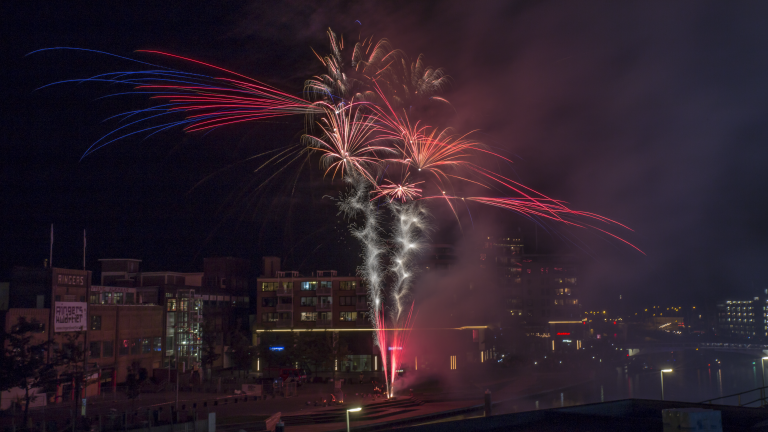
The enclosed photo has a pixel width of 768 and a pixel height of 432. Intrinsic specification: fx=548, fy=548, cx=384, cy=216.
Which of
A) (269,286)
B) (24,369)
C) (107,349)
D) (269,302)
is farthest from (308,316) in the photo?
(24,369)

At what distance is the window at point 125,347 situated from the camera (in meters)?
39.8

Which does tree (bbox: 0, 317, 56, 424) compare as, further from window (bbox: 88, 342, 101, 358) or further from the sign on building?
window (bbox: 88, 342, 101, 358)

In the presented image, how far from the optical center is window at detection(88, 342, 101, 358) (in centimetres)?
3633

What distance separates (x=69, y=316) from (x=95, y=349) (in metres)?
4.79

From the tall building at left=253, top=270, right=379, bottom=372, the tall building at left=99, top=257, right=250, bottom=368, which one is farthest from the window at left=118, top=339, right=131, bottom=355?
the tall building at left=253, top=270, right=379, bottom=372

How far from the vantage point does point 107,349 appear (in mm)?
38281

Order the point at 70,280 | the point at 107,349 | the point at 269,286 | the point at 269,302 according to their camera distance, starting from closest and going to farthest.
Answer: the point at 70,280 < the point at 107,349 < the point at 269,302 < the point at 269,286

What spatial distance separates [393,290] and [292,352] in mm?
10452

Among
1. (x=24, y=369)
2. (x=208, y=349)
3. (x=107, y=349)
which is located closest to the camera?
(x=24, y=369)

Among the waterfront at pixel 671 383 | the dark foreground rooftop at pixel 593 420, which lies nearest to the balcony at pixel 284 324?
the waterfront at pixel 671 383

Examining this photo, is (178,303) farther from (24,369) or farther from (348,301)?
(24,369)

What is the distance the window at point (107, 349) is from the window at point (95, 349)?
0.40 m

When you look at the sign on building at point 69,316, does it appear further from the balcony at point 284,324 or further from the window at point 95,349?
the balcony at point 284,324

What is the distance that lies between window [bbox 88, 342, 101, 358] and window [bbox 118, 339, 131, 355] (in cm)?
258
